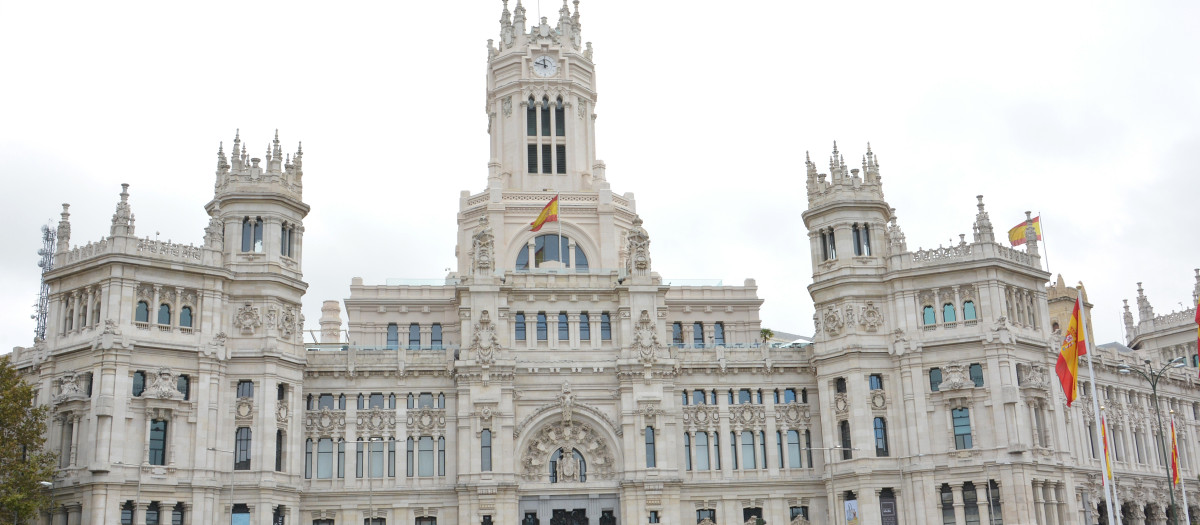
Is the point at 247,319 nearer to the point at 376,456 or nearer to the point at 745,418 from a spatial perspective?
the point at 376,456

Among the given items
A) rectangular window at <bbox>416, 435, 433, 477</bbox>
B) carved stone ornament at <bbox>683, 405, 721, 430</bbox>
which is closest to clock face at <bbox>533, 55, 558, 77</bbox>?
carved stone ornament at <bbox>683, 405, 721, 430</bbox>

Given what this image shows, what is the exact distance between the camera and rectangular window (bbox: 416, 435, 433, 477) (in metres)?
81.8

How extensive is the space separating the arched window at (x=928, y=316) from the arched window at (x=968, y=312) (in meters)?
1.89

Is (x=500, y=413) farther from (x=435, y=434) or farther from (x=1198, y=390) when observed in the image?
(x=1198, y=390)

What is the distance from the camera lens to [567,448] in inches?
3253

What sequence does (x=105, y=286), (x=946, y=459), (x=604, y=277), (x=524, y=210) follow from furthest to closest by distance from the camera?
1. (x=524, y=210)
2. (x=604, y=277)
3. (x=946, y=459)
4. (x=105, y=286)

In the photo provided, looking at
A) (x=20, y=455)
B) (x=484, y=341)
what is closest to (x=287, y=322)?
(x=484, y=341)

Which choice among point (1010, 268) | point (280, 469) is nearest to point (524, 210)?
point (280, 469)

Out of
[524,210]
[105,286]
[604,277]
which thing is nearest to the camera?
[105,286]

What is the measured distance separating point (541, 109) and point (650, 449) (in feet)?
101

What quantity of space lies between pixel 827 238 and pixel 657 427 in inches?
693

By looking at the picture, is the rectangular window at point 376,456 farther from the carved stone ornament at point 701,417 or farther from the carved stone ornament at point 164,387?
the carved stone ornament at point 701,417

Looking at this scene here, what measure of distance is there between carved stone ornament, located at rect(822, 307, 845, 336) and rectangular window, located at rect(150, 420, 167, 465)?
42.4 meters

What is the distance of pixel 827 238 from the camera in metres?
86.1
